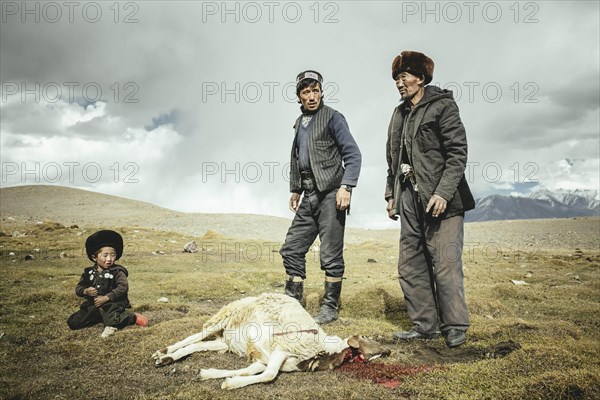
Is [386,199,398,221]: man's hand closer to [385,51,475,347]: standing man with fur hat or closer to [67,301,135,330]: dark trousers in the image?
[385,51,475,347]: standing man with fur hat

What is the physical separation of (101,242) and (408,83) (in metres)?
5.12

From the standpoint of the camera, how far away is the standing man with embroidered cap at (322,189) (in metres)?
5.53

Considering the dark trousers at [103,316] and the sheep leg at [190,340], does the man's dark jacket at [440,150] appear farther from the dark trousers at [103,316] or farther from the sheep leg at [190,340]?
the dark trousers at [103,316]

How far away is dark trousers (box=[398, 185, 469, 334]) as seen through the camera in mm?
4590

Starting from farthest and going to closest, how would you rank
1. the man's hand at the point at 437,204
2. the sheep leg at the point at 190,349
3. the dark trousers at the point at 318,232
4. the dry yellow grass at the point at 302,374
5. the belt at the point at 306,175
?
the belt at the point at 306,175 < the dark trousers at the point at 318,232 < the man's hand at the point at 437,204 < the sheep leg at the point at 190,349 < the dry yellow grass at the point at 302,374

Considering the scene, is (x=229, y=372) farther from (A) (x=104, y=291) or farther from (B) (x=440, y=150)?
(B) (x=440, y=150)

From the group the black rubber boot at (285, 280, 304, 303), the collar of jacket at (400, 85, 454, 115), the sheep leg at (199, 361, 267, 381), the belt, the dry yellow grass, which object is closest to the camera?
the dry yellow grass

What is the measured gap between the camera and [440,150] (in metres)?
4.88

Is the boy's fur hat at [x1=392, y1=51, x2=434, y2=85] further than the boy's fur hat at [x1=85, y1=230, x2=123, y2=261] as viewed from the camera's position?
No

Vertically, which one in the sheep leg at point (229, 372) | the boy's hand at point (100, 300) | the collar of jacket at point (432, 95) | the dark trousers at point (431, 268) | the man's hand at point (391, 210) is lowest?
the sheep leg at point (229, 372)

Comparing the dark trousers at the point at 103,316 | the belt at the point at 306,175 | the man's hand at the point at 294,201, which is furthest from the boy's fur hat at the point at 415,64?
the dark trousers at the point at 103,316

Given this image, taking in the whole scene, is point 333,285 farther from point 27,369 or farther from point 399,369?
point 27,369

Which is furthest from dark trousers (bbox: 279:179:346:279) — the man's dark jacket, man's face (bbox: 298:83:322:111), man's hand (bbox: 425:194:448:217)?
man's hand (bbox: 425:194:448:217)

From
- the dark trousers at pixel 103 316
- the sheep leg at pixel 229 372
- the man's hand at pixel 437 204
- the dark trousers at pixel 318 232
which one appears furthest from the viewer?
the dark trousers at pixel 318 232
